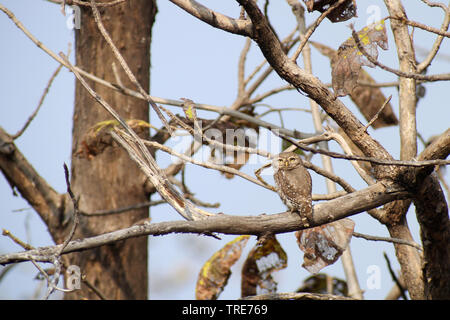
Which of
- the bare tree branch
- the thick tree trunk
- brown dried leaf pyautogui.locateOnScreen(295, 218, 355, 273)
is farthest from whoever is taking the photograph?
the thick tree trunk

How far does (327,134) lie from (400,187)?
46 cm

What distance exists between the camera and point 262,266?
3.48m

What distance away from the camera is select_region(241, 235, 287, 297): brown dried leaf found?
344cm

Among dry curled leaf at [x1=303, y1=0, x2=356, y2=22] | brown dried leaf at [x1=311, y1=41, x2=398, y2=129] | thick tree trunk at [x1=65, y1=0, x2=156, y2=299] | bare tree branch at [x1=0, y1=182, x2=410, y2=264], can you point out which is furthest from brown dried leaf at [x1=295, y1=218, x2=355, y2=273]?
thick tree trunk at [x1=65, y1=0, x2=156, y2=299]

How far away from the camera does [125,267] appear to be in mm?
4156

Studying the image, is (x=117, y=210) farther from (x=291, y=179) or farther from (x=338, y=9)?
(x=338, y=9)

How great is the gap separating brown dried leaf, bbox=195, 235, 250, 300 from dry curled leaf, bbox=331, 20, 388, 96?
1482 millimetres

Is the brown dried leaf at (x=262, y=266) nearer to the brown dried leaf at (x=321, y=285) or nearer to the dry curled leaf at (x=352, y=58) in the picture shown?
the brown dried leaf at (x=321, y=285)

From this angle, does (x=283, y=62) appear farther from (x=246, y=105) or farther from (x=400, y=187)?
(x=246, y=105)

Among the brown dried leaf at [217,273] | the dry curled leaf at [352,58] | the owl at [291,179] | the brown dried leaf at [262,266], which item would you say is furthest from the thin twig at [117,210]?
the dry curled leaf at [352,58]

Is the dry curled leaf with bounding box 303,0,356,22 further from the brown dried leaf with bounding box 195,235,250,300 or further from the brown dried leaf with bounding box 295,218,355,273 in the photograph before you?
the brown dried leaf with bounding box 195,235,250,300

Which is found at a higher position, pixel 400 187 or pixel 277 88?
pixel 277 88
